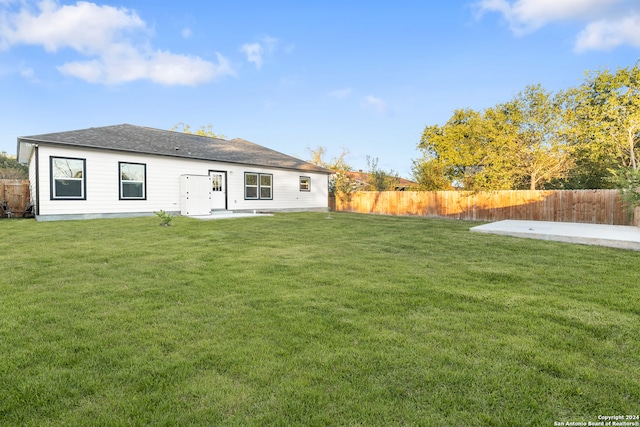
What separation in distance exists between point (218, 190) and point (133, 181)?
3.77 metres

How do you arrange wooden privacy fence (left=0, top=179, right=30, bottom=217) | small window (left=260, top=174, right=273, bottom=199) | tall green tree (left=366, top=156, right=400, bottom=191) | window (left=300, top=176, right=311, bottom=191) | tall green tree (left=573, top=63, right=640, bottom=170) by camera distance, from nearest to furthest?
wooden privacy fence (left=0, top=179, right=30, bottom=217) → tall green tree (left=573, top=63, right=640, bottom=170) → small window (left=260, top=174, right=273, bottom=199) → window (left=300, top=176, right=311, bottom=191) → tall green tree (left=366, top=156, right=400, bottom=191)

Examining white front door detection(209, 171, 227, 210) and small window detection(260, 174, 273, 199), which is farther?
small window detection(260, 174, 273, 199)

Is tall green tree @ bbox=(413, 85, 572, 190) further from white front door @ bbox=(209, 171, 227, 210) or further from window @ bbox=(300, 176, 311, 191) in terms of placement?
white front door @ bbox=(209, 171, 227, 210)

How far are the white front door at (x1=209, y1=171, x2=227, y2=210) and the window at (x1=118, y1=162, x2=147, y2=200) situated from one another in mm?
3012

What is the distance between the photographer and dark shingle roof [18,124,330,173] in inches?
494

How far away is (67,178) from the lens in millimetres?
Answer: 12227

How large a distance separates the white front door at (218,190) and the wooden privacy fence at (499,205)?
28.1 ft

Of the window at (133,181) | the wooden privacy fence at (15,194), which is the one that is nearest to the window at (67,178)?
the window at (133,181)

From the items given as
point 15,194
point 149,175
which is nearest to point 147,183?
point 149,175

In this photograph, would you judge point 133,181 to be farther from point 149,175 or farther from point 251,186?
point 251,186

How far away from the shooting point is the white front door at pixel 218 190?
15945 mm

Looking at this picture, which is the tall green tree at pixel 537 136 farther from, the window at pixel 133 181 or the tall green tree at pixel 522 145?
the window at pixel 133 181

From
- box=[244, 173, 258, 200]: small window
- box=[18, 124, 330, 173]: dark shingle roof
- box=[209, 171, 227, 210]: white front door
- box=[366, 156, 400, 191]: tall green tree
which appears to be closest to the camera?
box=[18, 124, 330, 173]: dark shingle roof

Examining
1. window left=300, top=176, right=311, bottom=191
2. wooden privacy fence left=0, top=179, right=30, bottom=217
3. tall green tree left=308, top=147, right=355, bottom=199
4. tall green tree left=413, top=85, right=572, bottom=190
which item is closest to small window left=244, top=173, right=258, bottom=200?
window left=300, top=176, right=311, bottom=191
